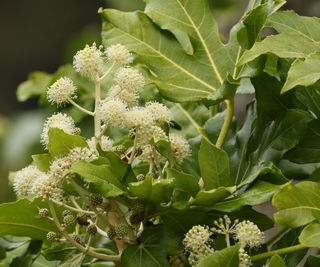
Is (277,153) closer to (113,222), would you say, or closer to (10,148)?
(113,222)

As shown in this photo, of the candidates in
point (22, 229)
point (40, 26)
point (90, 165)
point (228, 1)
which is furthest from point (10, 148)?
point (40, 26)

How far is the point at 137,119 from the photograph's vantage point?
92cm

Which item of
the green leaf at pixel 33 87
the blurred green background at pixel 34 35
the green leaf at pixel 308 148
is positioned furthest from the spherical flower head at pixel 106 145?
the blurred green background at pixel 34 35

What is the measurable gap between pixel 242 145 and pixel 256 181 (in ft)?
0.43

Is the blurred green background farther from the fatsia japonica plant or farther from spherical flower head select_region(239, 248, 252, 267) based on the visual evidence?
spherical flower head select_region(239, 248, 252, 267)

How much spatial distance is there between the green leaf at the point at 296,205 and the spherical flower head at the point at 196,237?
3.1 inches

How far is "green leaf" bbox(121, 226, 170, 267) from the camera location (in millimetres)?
936

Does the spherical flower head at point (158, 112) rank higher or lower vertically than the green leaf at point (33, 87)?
higher

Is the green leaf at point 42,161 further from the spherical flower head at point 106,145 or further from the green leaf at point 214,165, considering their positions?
the green leaf at point 214,165

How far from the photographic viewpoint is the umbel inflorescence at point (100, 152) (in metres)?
0.90

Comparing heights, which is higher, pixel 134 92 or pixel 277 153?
pixel 134 92

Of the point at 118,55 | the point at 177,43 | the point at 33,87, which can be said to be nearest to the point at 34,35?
the point at 33,87

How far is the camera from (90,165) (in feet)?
2.89

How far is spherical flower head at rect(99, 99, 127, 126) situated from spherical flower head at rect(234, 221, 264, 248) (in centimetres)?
17
